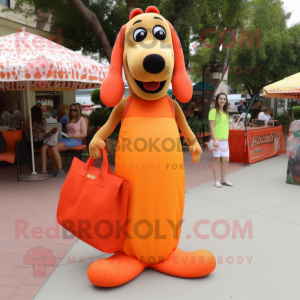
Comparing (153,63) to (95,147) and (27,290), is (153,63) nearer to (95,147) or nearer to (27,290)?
(95,147)

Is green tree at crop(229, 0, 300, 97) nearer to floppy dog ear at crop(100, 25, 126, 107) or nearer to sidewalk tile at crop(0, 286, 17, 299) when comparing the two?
floppy dog ear at crop(100, 25, 126, 107)

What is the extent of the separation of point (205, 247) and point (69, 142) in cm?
455

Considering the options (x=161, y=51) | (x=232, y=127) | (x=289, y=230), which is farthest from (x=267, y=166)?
(x=161, y=51)

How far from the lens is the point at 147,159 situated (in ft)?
8.67

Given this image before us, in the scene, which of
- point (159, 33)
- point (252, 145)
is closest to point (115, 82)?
point (159, 33)

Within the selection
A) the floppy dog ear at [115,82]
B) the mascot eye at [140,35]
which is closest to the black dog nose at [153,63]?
the mascot eye at [140,35]

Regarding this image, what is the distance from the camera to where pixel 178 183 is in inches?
107

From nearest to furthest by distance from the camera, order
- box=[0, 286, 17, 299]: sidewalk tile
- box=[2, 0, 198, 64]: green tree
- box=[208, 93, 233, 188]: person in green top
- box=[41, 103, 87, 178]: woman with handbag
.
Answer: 1. box=[0, 286, 17, 299]: sidewalk tile
2. box=[208, 93, 233, 188]: person in green top
3. box=[41, 103, 87, 178]: woman with handbag
4. box=[2, 0, 198, 64]: green tree

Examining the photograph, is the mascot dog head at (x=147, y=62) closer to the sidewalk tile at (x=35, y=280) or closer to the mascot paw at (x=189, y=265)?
the mascot paw at (x=189, y=265)

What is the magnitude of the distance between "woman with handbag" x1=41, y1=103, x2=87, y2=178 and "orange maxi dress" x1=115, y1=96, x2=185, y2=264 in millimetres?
4400

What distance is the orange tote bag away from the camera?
253 centimetres

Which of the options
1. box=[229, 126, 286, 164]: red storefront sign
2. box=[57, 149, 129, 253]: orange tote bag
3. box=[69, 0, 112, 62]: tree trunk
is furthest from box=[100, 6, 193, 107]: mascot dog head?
box=[69, 0, 112, 62]: tree trunk

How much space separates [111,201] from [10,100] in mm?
10937

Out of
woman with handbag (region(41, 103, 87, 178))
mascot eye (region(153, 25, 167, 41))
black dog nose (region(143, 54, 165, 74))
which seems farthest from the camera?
woman with handbag (region(41, 103, 87, 178))
